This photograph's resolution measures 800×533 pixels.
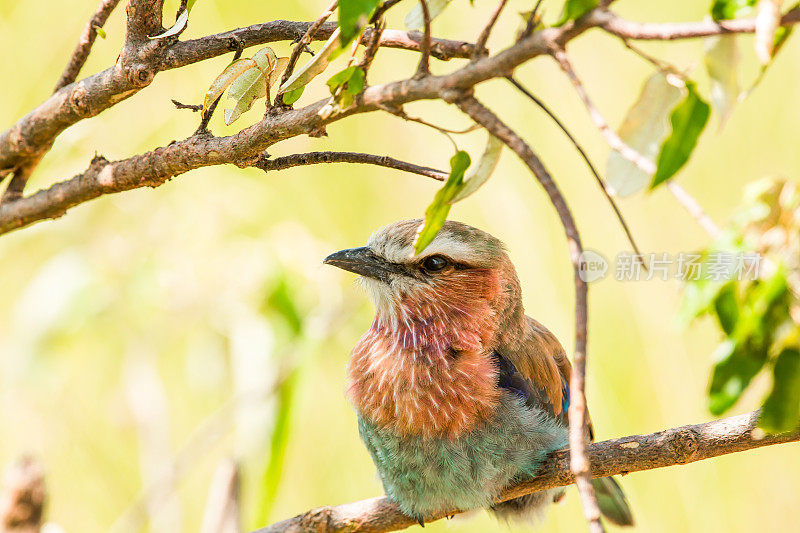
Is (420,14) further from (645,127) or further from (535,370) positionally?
(535,370)

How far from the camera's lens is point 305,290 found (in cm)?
262

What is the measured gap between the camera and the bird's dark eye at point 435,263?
2082 millimetres

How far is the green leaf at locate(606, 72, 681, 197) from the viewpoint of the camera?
91 cm

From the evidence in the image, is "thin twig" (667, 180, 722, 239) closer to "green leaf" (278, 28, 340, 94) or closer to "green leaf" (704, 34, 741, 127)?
A: "green leaf" (704, 34, 741, 127)

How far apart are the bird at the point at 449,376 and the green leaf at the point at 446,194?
2.64 feet

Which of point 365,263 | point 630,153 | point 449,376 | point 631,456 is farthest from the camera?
point 365,263

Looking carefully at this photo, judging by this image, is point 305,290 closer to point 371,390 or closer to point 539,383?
point 371,390

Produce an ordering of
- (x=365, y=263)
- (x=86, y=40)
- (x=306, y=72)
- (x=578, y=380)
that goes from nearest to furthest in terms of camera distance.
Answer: (x=578, y=380) → (x=306, y=72) → (x=86, y=40) → (x=365, y=263)

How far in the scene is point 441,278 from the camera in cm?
208

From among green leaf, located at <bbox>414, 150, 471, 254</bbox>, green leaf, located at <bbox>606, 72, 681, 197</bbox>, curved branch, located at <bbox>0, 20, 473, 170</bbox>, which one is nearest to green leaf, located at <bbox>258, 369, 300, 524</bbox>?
curved branch, located at <bbox>0, 20, 473, 170</bbox>

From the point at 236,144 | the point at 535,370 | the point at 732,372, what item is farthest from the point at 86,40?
the point at 535,370

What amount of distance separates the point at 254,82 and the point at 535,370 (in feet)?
3.80

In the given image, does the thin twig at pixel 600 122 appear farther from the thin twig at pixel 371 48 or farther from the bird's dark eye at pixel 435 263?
the bird's dark eye at pixel 435 263

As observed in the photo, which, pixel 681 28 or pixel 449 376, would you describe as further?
pixel 449 376
